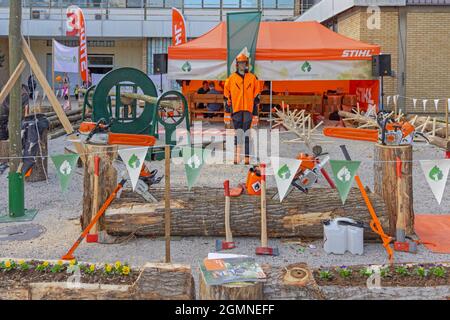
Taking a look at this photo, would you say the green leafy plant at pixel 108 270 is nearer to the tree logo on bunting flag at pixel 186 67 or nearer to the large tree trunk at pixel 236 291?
the large tree trunk at pixel 236 291

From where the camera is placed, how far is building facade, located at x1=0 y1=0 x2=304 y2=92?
1389 inches

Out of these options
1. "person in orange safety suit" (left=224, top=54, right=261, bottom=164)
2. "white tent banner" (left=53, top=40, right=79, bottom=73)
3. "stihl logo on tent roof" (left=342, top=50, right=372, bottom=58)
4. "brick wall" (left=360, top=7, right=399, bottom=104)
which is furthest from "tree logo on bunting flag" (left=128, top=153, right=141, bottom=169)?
"white tent banner" (left=53, top=40, right=79, bottom=73)

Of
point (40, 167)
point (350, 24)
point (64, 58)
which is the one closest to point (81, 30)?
point (64, 58)

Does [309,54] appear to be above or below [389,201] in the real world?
above

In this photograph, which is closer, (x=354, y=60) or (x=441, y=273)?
(x=441, y=273)

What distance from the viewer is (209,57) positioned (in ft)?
49.8

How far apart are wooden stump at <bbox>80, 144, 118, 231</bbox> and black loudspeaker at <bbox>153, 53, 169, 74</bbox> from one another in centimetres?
988

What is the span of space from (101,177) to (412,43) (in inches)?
554

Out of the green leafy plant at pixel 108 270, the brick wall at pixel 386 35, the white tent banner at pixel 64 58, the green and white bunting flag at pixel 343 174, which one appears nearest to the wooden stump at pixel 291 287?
the green leafy plant at pixel 108 270

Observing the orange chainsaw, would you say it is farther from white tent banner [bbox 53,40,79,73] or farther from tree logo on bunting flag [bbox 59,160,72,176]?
white tent banner [bbox 53,40,79,73]

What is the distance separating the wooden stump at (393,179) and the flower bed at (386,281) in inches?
78.3

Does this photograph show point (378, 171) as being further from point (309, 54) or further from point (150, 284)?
point (309, 54)

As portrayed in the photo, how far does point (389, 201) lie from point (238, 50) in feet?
30.1
